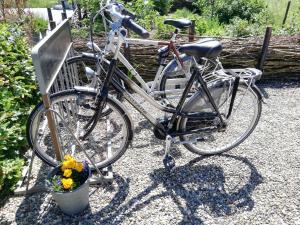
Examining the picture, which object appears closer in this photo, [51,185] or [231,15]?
[51,185]

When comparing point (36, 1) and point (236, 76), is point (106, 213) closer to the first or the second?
point (236, 76)

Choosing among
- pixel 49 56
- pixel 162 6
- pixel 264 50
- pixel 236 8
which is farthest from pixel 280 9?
pixel 49 56

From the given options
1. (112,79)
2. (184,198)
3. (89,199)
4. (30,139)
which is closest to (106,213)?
(89,199)

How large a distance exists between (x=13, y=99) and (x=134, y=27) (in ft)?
5.86

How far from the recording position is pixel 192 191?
2957 millimetres

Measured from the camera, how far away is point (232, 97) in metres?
3.06

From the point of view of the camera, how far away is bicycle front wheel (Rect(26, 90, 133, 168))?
8.93 feet

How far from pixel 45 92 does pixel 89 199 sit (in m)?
1.17

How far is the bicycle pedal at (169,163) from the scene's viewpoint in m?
3.11

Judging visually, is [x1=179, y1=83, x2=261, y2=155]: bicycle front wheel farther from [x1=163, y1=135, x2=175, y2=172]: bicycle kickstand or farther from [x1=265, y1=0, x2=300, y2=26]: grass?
[x1=265, y1=0, x2=300, y2=26]: grass

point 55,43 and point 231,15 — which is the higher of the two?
point 55,43

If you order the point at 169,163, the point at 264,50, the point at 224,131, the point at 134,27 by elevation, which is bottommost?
the point at 169,163

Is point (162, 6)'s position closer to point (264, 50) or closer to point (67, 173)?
point (264, 50)

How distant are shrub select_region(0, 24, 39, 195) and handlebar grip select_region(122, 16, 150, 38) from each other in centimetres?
149
